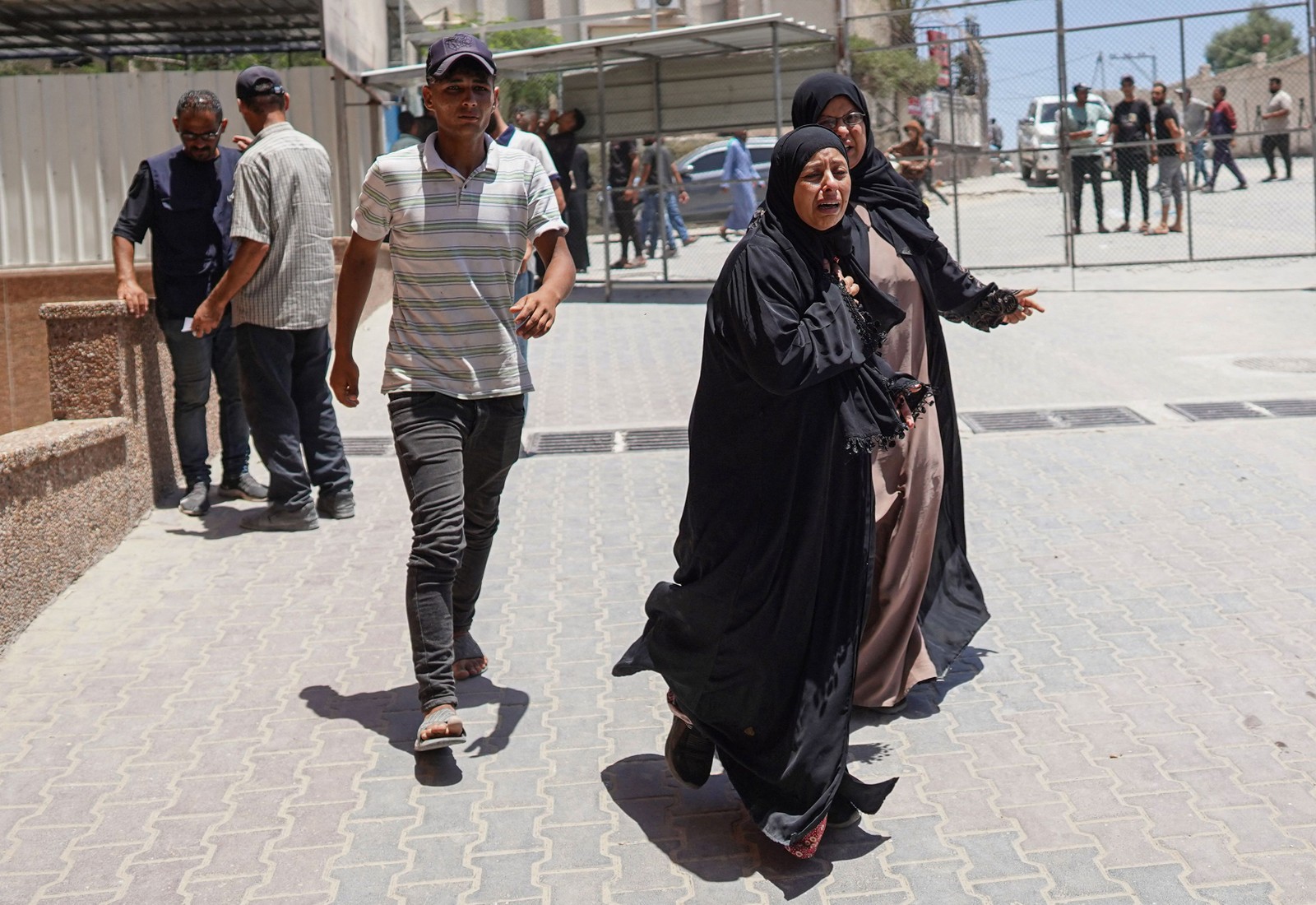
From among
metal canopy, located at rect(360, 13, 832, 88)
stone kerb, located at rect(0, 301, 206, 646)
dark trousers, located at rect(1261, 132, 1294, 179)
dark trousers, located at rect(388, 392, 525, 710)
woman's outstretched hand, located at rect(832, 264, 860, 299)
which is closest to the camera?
woman's outstretched hand, located at rect(832, 264, 860, 299)

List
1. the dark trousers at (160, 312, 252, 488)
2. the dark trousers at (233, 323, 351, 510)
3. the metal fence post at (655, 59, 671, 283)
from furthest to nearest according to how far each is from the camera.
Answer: the metal fence post at (655, 59, 671, 283) < the dark trousers at (160, 312, 252, 488) < the dark trousers at (233, 323, 351, 510)

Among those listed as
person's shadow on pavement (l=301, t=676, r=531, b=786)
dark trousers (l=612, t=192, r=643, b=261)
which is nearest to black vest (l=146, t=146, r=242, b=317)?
person's shadow on pavement (l=301, t=676, r=531, b=786)

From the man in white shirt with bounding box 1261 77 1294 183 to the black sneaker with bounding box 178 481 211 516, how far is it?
13.0 meters

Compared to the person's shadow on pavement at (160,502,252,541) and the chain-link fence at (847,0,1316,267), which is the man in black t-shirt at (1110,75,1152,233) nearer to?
→ the chain-link fence at (847,0,1316,267)

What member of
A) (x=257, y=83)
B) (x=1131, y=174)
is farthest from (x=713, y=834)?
(x=1131, y=174)

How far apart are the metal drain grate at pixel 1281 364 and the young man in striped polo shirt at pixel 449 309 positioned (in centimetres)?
707

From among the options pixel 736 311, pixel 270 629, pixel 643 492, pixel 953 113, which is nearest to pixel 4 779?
pixel 270 629

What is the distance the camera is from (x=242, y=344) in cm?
698

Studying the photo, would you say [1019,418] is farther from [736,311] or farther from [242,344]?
[736,311]


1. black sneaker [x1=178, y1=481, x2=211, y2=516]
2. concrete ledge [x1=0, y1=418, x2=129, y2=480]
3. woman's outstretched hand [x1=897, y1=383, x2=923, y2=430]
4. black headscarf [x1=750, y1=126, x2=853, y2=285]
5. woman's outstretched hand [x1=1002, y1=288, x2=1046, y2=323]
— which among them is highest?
black headscarf [x1=750, y1=126, x2=853, y2=285]

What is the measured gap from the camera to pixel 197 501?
7.55 meters

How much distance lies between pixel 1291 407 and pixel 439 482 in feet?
21.0

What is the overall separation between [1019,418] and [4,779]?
6442mm

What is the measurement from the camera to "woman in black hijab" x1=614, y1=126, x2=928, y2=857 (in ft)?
12.2
